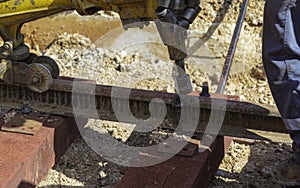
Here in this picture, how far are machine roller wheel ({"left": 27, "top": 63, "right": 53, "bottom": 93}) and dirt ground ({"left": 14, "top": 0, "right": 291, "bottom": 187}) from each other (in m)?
0.53

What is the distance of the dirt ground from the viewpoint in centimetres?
456

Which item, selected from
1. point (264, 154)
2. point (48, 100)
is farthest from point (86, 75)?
point (264, 154)

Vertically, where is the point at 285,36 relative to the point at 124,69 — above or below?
above

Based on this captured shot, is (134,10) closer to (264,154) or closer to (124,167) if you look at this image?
(124,167)

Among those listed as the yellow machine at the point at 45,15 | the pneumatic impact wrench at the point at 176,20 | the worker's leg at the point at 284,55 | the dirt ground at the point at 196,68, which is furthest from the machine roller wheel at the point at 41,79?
the worker's leg at the point at 284,55

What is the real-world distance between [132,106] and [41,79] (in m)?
0.72

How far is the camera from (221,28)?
262 inches

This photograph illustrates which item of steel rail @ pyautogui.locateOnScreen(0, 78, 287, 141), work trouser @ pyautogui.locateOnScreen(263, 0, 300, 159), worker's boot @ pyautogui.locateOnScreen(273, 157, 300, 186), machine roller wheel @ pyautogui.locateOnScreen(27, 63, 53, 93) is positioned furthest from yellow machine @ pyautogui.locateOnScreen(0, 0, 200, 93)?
worker's boot @ pyautogui.locateOnScreen(273, 157, 300, 186)

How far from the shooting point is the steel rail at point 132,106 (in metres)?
4.37

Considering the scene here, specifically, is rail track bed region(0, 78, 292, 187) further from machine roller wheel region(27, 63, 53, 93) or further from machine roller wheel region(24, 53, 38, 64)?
machine roller wheel region(24, 53, 38, 64)

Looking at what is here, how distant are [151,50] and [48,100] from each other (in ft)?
6.38

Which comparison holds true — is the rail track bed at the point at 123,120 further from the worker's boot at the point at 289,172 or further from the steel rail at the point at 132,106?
the worker's boot at the point at 289,172

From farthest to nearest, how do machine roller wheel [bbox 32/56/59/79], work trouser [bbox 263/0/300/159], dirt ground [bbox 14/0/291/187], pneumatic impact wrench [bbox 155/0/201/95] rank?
machine roller wheel [bbox 32/56/59/79] < dirt ground [bbox 14/0/291/187] < pneumatic impact wrench [bbox 155/0/201/95] < work trouser [bbox 263/0/300/159]

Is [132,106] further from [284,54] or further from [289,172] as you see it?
[284,54]
